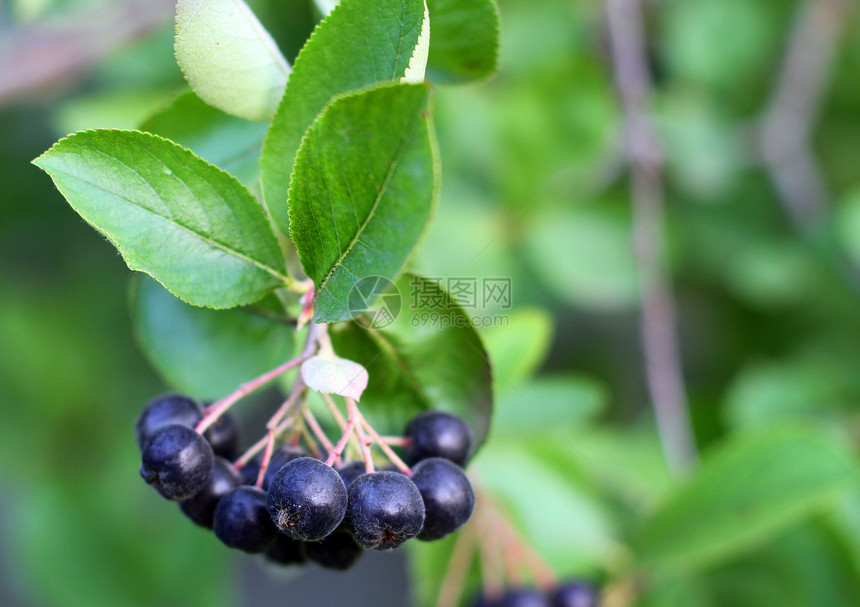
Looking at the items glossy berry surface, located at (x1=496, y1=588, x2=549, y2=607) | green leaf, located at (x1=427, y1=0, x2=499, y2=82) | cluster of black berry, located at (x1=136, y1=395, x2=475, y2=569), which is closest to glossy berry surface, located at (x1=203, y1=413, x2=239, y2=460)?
cluster of black berry, located at (x1=136, y1=395, x2=475, y2=569)

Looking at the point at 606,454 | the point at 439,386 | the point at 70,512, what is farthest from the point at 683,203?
the point at 70,512

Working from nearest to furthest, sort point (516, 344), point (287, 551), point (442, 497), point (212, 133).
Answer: point (442, 497) → point (287, 551) → point (212, 133) → point (516, 344)

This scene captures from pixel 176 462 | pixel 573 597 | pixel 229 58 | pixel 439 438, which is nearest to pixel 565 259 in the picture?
pixel 573 597

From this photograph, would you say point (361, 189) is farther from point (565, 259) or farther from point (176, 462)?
point (565, 259)

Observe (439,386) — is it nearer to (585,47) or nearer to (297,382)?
(297,382)

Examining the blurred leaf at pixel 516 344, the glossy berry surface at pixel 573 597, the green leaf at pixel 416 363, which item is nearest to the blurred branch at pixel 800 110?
the blurred leaf at pixel 516 344

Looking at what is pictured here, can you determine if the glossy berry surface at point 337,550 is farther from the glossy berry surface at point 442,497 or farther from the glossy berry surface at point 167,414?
the glossy berry surface at point 167,414
